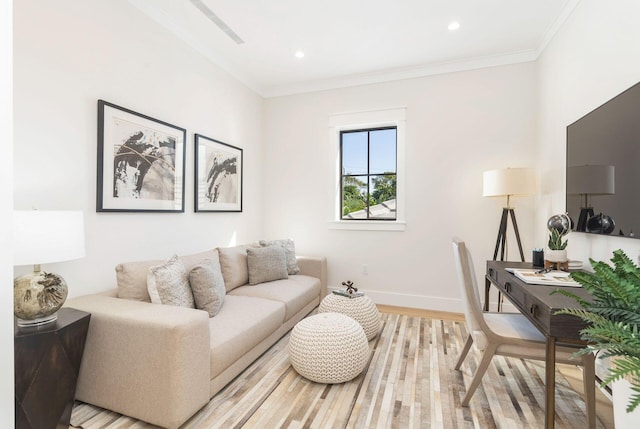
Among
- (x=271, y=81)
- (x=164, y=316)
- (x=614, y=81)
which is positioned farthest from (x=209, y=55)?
(x=614, y=81)

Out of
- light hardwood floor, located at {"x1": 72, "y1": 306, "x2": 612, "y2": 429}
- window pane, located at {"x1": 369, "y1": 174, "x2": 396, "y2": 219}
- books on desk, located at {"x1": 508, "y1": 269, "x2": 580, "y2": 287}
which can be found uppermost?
window pane, located at {"x1": 369, "y1": 174, "x2": 396, "y2": 219}

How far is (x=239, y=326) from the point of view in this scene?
2107mm

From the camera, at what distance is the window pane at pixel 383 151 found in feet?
12.9

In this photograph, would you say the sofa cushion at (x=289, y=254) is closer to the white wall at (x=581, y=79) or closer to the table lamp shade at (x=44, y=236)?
the table lamp shade at (x=44, y=236)

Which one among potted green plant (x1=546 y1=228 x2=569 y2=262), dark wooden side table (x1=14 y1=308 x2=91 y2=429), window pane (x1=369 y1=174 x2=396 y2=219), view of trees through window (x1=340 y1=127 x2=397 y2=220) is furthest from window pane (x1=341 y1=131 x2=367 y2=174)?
dark wooden side table (x1=14 y1=308 x2=91 y2=429)

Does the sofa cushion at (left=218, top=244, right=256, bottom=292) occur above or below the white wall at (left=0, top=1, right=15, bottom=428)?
below

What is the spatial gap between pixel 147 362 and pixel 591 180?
2.91 m

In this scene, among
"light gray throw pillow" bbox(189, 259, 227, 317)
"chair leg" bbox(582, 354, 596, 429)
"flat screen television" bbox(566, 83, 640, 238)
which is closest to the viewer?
"chair leg" bbox(582, 354, 596, 429)

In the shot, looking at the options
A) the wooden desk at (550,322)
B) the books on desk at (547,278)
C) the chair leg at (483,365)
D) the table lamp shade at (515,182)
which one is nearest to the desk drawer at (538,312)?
the wooden desk at (550,322)

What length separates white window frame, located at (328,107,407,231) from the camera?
12.3ft

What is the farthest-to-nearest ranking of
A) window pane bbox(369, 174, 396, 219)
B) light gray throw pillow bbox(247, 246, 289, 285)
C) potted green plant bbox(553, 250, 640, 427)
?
window pane bbox(369, 174, 396, 219) < light gray throw pillow bbox(247, 246, 289, 285) < potted green plant bbox(553, 250, 640, 427)

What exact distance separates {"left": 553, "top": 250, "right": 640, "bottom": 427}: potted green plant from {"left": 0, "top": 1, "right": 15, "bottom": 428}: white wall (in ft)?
4.58

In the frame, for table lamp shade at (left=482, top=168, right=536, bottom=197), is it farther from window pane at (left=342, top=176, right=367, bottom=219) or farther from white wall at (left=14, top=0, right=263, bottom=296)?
white wall at (left=14, top=0, right=263, bottom=296)

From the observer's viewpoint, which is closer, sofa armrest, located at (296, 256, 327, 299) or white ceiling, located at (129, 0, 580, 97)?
white ceiling, located at (129, 0, 580, 97)
